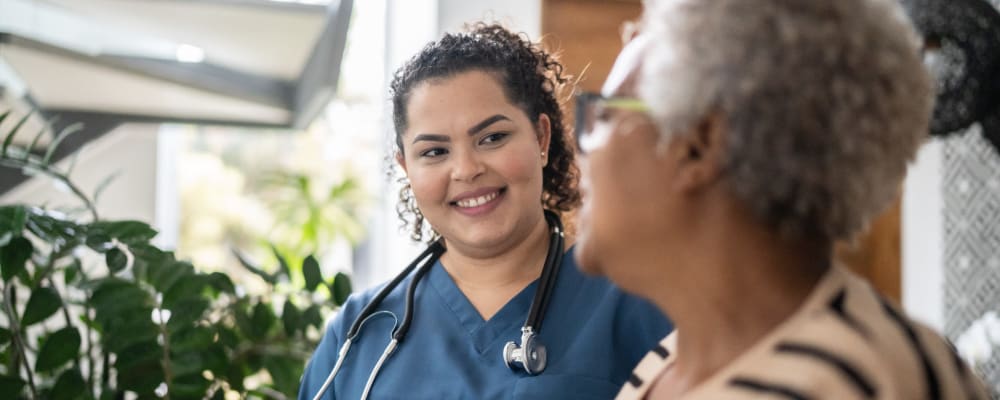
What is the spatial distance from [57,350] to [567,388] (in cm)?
83

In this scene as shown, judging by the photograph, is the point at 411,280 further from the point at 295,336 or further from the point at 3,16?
the point at 3,16

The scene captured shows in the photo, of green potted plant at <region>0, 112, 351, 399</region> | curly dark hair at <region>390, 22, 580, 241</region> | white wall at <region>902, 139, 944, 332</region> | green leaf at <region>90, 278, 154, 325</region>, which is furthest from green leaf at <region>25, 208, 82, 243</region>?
white wall at <region>902, 139, 944, 332</region>

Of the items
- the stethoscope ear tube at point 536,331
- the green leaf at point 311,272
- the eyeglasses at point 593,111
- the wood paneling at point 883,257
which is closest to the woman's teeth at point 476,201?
the stethoscope ear tube at point 536,331

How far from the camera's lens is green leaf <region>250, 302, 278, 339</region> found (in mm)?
1821

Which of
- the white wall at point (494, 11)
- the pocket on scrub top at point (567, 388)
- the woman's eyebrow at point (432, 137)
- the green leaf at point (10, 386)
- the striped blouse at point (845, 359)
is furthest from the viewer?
the white wall at point (494, 11)

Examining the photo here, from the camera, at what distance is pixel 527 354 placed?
3.90 feet

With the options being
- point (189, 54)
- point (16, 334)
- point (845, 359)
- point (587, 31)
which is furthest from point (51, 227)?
point (587, 31)

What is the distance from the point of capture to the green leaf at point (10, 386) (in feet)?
4.91

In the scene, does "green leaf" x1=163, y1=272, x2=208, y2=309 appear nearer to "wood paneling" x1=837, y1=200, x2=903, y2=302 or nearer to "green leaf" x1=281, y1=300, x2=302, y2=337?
"green leaf" x1=281, y1=300, x2=302, y2=337

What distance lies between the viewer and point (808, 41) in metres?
0.61

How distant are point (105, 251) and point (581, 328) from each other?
833 millimetres

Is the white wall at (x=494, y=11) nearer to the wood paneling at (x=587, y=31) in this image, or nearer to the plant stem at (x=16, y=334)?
the wood paneling at (x=587, y=31)

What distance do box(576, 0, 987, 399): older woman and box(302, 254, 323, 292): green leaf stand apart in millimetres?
1183

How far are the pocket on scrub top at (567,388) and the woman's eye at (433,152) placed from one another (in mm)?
324
